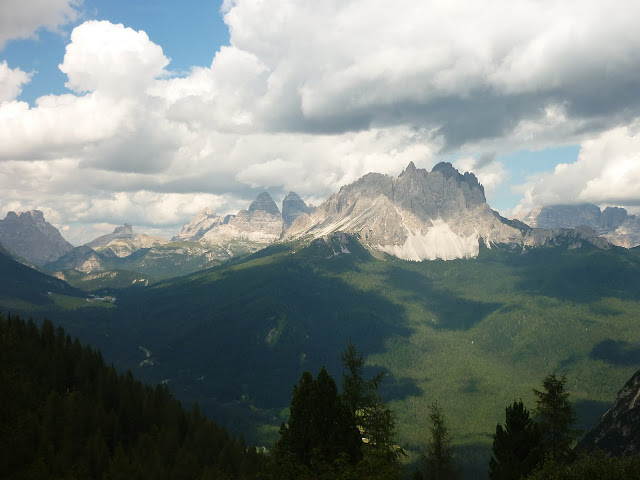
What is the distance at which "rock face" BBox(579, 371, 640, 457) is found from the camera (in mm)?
151375

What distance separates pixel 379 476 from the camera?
117 feet

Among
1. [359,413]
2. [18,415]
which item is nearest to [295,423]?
[359,413]

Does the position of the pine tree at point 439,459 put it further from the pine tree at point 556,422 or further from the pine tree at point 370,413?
the pine tree at point 556,422

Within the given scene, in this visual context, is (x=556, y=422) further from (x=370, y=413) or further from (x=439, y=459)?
(x=370, y=413)

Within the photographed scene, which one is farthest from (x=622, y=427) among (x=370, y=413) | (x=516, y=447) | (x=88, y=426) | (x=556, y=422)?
(x=88, y=426)

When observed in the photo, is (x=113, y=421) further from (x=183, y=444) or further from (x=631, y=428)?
(x=631, y=428)

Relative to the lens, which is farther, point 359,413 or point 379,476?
point 359,413

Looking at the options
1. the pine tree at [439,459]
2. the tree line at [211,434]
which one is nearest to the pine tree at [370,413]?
the tree line at [211,434]

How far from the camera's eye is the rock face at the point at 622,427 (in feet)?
497

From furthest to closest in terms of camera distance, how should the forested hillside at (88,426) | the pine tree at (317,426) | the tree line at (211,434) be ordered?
1. the forested hillside at (88,426)
2. the pine tree at (317,426)
3. the tree line at (211,434)

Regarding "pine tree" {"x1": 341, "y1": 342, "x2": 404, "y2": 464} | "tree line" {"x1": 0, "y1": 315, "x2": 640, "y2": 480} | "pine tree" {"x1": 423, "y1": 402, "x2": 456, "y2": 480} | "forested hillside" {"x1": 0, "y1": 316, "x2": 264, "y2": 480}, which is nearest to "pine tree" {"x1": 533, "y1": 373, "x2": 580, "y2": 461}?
"tree line" {"x1": 0, "y1": 315, "x2": 640, "y2": 480}

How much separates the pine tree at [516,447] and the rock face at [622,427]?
374ft

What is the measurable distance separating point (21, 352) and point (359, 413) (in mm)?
79885

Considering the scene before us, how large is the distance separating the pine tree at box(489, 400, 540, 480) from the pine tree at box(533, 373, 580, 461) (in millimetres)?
1354
